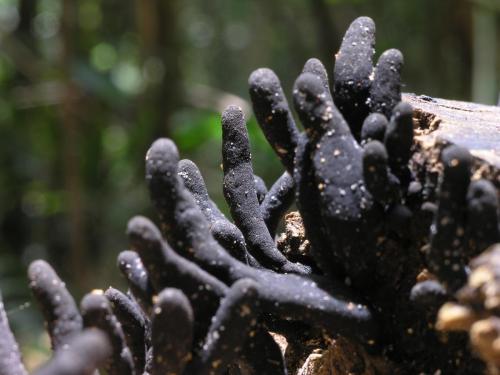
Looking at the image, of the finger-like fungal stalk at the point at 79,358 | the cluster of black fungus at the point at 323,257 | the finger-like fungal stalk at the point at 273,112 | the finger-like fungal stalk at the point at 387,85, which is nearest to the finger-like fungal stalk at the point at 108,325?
the cluster of black fungus at the point at 323,257

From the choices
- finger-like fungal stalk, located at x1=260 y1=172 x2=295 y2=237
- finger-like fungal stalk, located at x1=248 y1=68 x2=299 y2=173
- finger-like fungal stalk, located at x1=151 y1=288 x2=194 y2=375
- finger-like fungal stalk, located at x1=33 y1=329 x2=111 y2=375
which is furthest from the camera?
finger-like fungal stalk, located at x1=260 y1=172 x2=295 y2=237

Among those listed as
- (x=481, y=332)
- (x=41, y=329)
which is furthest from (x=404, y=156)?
(x=41, y=329)

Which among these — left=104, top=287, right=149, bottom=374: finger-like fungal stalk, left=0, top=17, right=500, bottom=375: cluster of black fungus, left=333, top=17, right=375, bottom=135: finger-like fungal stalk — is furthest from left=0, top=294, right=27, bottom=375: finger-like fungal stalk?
left=333, top=17, right=375, bottom=135: finger-like fungal stalk

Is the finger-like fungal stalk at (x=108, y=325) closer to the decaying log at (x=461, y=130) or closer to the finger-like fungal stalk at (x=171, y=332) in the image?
the finger-like fungal stalk at (x=171, y=332)

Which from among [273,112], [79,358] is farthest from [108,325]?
[273,112]

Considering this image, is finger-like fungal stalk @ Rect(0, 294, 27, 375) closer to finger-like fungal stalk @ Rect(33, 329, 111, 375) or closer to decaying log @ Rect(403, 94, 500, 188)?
finger-like fungal stalk @ Rect(33, 329, 111, 375)

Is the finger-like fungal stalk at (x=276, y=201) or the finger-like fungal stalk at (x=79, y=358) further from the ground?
the finger-like fungal stalk at (x=276, y=201)

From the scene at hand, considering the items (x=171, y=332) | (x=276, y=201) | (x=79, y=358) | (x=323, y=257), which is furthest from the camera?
(x=276, y=201)

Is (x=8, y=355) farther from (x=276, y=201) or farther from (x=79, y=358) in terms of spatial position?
(x=276, y=201)
